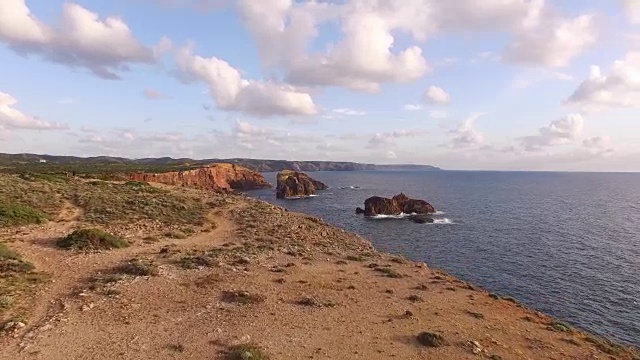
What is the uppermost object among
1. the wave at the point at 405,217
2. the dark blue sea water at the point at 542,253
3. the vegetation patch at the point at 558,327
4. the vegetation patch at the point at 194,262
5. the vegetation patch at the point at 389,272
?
the vegetation patch at the point at 194,262

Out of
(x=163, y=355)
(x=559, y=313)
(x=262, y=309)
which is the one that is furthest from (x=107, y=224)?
(x=559, y=313)

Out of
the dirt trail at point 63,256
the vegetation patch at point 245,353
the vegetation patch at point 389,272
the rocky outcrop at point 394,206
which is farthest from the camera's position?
the rocky outcrop at point 394,206

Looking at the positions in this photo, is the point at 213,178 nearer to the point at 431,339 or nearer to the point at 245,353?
the point at 431,339

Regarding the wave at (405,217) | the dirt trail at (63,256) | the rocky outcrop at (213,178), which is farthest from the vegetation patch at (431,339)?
the rocky outcrop at (213,178)

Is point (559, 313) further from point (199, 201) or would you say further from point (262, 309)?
point (199, 201)

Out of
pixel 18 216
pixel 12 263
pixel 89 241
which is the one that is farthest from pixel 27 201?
pixel 12 263

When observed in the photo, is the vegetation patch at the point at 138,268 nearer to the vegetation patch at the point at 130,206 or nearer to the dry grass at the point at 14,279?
the dry grass at the point at 14,279
